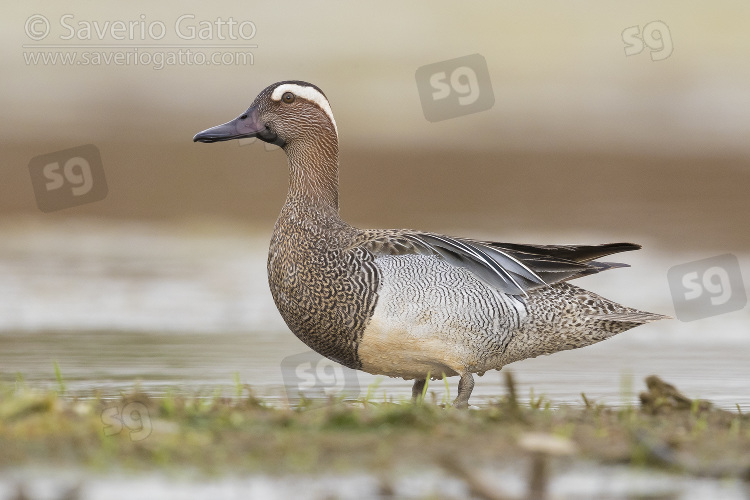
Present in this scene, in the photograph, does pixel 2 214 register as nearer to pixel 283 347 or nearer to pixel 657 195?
pixel 283 347

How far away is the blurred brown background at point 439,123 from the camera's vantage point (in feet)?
49.3

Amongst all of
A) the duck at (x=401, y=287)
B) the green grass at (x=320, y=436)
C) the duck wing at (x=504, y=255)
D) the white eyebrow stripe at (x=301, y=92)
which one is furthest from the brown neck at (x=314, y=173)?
the green grass at (x=320, y=436)

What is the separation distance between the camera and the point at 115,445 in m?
4.17

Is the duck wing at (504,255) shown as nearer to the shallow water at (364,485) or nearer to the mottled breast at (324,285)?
the mottled breast at (324,285)

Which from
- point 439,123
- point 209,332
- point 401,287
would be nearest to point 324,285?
point 401,287

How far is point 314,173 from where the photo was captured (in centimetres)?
702

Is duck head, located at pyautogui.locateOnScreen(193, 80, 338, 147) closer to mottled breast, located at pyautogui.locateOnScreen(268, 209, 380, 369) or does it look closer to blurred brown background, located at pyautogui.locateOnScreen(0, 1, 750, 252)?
mottled breast, located at pyautogui.locateOnScreen(268, 209, 380, 369)

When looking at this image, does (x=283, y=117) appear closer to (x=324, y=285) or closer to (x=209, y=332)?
(x=324, y=285)

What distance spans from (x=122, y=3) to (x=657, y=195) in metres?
9.89

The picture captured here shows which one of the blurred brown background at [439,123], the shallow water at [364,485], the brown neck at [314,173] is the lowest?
the shallow water at [364,485]

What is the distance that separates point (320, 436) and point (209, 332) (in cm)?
455

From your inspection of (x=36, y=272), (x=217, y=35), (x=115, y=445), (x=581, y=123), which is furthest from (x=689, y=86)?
(x=115, y=445)

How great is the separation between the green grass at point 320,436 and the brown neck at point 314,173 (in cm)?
196

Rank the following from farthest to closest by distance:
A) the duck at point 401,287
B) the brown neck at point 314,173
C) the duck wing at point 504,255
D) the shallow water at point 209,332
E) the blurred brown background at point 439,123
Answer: the blurred brown background at point 439,123 < the shallow water at point 209,332 < the brown neck at point 314,173 < the duck wing at point 504,255 < the duck at point 401,287
